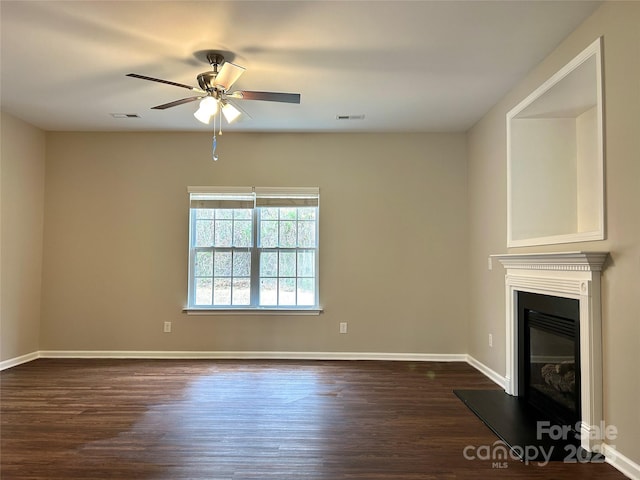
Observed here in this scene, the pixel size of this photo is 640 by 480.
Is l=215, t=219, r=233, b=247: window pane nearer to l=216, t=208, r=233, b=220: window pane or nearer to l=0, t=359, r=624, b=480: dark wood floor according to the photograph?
l=216, t=208, r=233, b=220: window pane

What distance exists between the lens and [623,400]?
7.52 feet

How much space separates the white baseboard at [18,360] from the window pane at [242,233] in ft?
8.55

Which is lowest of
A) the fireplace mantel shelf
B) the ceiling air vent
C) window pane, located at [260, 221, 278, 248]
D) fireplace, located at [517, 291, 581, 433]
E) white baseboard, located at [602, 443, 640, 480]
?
white baseboard, located at [602, 443, 640, 480]

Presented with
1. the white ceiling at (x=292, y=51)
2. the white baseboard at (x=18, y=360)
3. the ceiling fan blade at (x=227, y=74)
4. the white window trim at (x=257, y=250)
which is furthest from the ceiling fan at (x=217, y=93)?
the white baseboard at (x=18, y=360)

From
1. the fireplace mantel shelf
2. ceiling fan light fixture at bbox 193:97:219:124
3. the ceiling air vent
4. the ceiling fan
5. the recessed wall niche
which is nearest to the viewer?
the fireplace mantel shelf

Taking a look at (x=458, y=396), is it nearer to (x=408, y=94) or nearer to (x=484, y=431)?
(x=484, y=431)

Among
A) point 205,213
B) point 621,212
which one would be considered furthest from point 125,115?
point 621,212

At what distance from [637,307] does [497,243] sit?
6.12 feet

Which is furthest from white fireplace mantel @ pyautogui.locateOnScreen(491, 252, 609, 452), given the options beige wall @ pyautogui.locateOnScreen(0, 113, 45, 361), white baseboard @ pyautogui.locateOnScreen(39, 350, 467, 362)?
beige wall @ pyautogui.locateOnScreen(0, 113, 45, 361)

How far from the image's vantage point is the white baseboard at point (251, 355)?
4855 millimetres

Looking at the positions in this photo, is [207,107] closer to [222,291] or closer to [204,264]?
[204,264]

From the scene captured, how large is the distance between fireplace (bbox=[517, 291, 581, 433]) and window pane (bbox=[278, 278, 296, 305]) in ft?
8.16

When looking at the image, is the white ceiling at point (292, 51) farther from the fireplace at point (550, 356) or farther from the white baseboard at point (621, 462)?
the white baseboard at point (621, 462)

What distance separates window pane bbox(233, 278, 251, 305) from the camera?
196 inches
